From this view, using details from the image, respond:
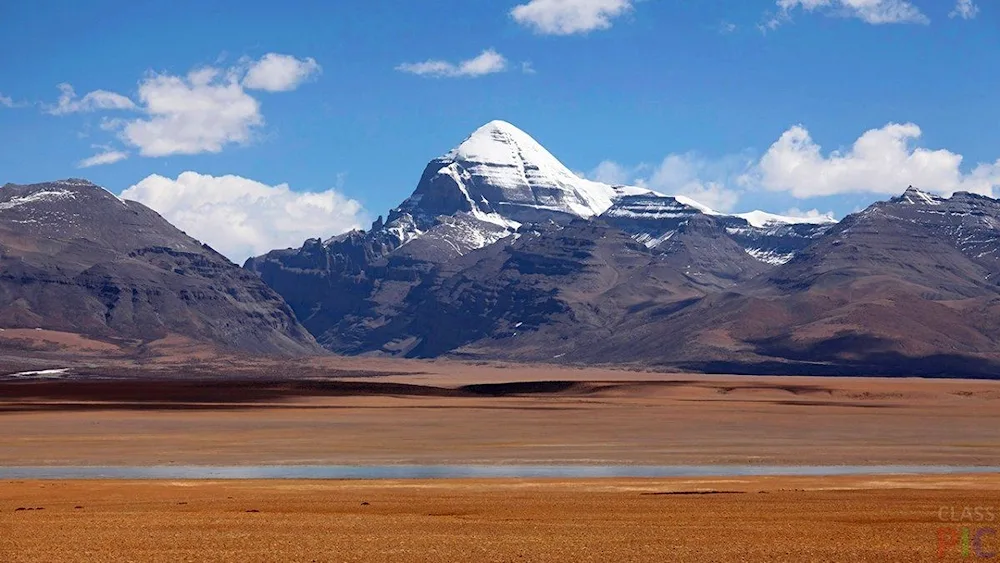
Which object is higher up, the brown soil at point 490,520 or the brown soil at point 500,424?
the brown soil at point 500,424

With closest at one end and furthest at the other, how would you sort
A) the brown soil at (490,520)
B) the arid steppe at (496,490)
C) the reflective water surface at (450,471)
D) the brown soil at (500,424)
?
1. the brown soil at (490,520)
2. the arid steppe at (496,490)
3. the reflective water surface at (450,471)
4. the brown soil at (500,424)

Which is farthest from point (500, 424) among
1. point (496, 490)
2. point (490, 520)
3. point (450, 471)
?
point (490, 520)

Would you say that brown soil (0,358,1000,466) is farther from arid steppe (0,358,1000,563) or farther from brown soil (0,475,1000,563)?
brown soil (0,475,1000,563)

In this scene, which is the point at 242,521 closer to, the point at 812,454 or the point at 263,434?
the point at 812,454

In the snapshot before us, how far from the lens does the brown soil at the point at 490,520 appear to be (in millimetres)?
33094

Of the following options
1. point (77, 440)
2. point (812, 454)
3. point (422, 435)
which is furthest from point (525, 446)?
point (77, 440)

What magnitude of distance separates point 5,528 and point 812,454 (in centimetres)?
4764

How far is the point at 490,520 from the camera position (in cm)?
3984

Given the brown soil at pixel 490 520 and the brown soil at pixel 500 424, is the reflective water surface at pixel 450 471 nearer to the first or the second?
the brown soil at pixel 500 424

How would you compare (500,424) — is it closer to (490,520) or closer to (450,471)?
(450,471)

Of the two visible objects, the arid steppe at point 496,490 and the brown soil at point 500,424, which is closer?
the arid steppe at point 496,490

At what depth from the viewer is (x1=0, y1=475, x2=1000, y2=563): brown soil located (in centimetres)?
3309

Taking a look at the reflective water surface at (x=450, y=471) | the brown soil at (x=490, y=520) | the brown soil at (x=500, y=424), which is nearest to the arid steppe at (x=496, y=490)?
the brown soil at (x=490, y=520)

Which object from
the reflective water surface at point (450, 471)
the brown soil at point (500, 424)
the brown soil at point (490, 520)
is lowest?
the reflective water surface at point (450, 471)
